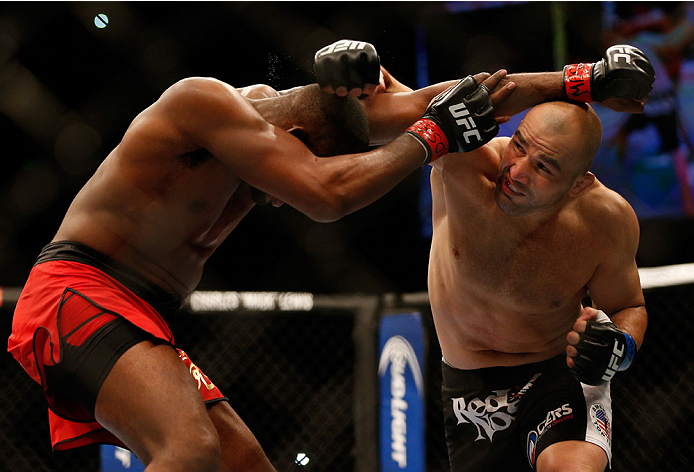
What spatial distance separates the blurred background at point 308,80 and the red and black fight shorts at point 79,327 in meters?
1.99

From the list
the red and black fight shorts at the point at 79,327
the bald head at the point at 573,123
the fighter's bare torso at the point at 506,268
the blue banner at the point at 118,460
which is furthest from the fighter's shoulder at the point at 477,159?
the blue banner at the point at 118,460

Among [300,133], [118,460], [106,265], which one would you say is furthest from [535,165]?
[118,460]

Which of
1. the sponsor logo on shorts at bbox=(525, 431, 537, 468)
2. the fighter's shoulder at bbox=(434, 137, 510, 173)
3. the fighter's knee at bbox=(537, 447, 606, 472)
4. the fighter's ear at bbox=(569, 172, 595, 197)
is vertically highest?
the fighter's shoulder at bbox=(434, 137, 510, 173)

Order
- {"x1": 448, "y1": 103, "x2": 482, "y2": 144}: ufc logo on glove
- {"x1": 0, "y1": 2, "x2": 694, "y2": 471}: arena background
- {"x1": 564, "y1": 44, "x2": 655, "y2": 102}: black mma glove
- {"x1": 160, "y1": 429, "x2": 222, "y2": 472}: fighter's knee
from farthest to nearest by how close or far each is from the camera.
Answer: {"x1": 0, "y1": 2, "x2": 694, "y2": 471}: arena background
{"x1": 564, "y1": 44, "x2": 655, "y2": 102}: black mma glove
{"x1": 448, "y1": 103, "x2": 482, "y2": 144}: ufc logo on glove
{"x1": 160, "y1": 429, "x2": 222, "y2": 472}: fighter's knee

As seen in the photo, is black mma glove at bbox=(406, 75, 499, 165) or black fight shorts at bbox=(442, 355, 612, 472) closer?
black mma glove at bbox=(406, 75, 499, 165)

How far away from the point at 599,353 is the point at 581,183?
444 millimetres

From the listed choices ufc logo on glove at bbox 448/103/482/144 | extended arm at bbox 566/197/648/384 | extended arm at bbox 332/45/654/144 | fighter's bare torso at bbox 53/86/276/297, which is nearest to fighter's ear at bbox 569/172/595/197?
extended arm at bbox 566/197/648/384

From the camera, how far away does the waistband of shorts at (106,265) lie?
154 centimetres

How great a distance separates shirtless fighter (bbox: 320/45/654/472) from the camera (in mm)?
1793

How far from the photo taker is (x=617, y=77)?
1674mm

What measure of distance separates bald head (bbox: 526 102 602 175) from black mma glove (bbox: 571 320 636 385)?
0.41 meters

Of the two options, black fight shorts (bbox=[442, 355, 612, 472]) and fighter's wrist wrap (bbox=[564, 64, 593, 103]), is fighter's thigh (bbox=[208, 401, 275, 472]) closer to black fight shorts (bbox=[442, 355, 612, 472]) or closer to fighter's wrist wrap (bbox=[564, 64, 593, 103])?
black fight shorts (bbox=[442, 355, 612, 472])

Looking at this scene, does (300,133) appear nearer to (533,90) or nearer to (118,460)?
(533,90)

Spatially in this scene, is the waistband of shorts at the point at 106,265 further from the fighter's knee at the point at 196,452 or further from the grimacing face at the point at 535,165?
the grimacing face at the point at 535,165
